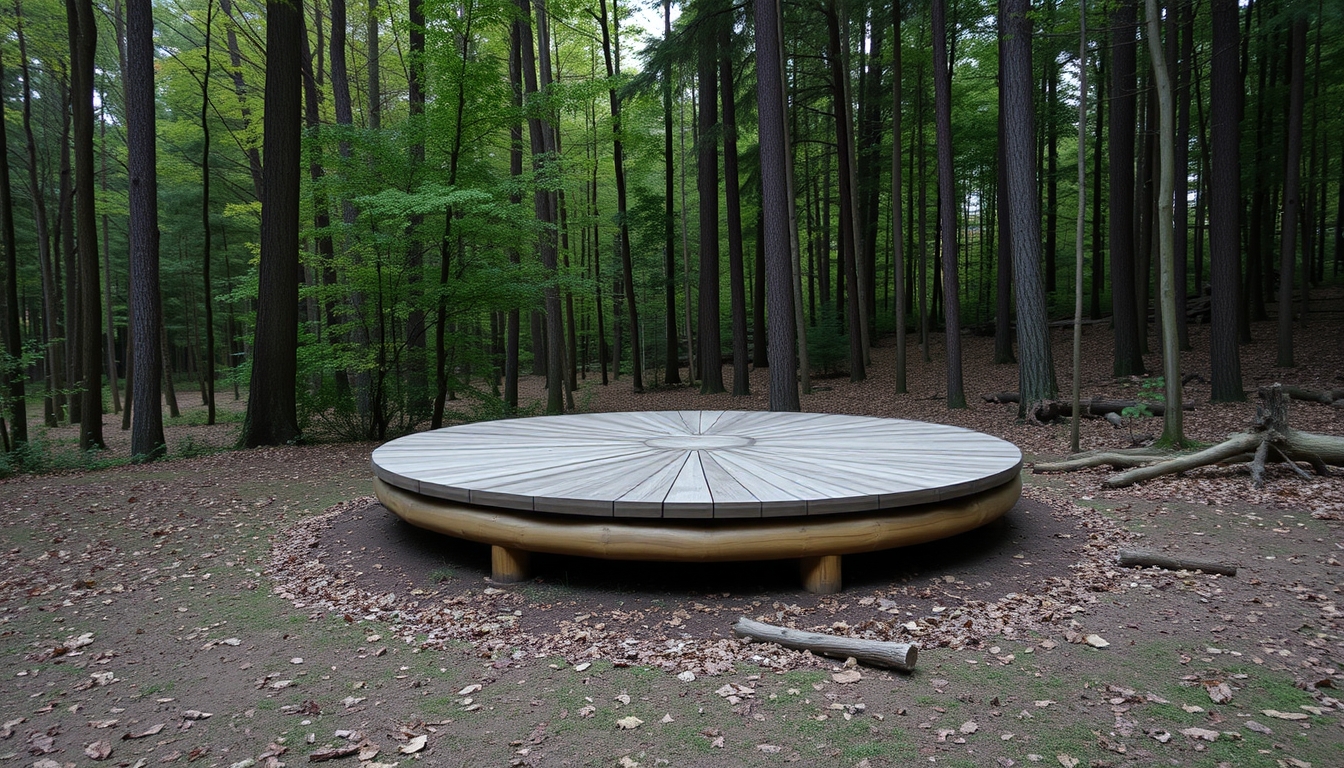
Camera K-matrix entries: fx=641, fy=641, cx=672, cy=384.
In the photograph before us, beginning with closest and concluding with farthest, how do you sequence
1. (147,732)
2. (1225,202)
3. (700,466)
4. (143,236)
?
(147,732) → (700,466) → (143,236) → (1225,202)

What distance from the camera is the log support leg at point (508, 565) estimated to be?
372 centimetres

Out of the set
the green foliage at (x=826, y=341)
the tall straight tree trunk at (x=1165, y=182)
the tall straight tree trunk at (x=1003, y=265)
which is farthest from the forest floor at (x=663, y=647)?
the green foliage at (x=826, y=341)

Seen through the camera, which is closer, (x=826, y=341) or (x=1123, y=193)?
(x=1123, y=193)

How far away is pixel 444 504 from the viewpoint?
3.94 metres

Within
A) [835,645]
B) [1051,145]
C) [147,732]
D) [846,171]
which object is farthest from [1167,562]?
[1051,145]

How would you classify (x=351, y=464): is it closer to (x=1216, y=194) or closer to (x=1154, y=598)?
(x=1154, y=598)

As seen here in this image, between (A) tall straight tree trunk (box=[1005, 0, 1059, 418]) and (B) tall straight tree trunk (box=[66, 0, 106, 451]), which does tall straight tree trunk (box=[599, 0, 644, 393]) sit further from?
(B) tall straight tree trunk (box=[66, 0, 106, 451])

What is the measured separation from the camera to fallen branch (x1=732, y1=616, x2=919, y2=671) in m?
2.62

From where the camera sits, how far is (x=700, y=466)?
4266mm

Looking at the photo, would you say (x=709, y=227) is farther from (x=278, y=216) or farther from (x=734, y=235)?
(x=278, y=216)

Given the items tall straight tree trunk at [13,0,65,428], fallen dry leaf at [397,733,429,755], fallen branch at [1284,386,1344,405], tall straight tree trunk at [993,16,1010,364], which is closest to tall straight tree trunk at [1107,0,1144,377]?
tall straight tree trunk at [993,16,1010,364]

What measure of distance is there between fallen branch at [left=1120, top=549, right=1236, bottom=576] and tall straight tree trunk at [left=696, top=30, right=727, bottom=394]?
951 centimetres

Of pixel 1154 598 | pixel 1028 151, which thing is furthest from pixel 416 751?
pixel 1028 151

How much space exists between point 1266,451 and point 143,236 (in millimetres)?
11865
